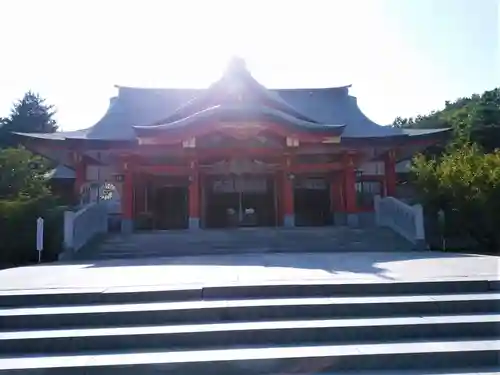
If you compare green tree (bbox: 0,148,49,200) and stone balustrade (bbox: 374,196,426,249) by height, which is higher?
green tree (bbox: 0,148,49,200)

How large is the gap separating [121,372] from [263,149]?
11.7 metres

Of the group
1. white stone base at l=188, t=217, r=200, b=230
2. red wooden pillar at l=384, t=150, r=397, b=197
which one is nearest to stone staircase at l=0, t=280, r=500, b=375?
white stone base at l=188, t=217, r=200, b=230

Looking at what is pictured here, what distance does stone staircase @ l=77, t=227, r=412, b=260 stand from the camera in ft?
37.0

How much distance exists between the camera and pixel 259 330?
4.18m

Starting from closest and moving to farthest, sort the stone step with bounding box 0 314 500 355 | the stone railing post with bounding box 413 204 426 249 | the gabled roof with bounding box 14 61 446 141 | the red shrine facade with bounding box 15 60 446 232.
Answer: the stone step with bounding box 0 314 500 355, the stone railing post with bounding box 413 204 426 249, the red shrine facade with bounding box 15 60 446 232, the gabled roof with bounding box 14 61 446 141

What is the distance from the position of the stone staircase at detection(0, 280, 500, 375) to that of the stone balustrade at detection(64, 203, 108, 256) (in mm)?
6168

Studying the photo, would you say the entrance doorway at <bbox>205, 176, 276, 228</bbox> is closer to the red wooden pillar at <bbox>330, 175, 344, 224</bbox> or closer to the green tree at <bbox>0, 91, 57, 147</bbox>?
the red wooden pillar at <bbox>330, 175, 344, 224</bbox>

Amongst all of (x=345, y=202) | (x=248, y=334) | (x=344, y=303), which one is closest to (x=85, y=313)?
(x=248, y=334)

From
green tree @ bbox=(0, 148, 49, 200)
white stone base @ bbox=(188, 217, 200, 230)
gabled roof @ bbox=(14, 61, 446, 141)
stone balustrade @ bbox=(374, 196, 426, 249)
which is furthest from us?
gabled roof @ bbox=(14, 61, 446, 141)

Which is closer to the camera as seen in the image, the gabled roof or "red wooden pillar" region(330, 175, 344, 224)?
"red wooden pillar" region(330, 175, 344, 224)

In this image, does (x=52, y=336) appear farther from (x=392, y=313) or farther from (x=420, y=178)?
(x=420, y=178)

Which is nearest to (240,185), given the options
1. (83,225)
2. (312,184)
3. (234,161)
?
(234,161)

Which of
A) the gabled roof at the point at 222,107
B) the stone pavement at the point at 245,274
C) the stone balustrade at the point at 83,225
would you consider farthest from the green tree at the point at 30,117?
the stone pavement at the point at 245,274

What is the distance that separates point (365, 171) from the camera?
17.6 meters
